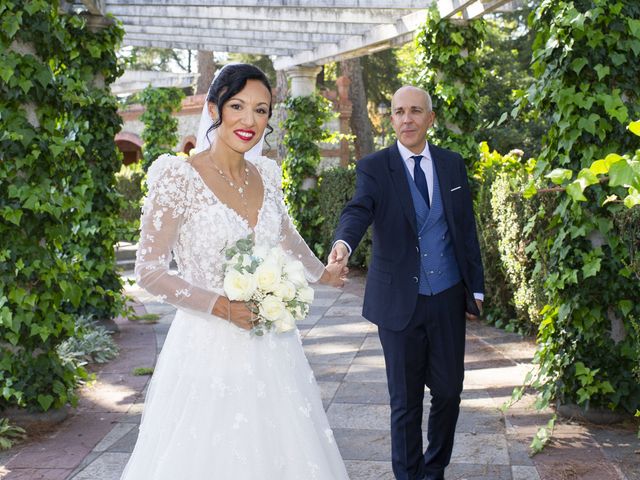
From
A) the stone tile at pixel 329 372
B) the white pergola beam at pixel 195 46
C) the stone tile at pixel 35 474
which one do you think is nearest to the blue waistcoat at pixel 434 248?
the stone tile at pixel 35 474

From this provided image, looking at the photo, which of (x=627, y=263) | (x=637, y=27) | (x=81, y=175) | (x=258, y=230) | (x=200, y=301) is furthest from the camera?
(x=81, y=175)

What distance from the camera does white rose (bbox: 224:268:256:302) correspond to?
9.45ft

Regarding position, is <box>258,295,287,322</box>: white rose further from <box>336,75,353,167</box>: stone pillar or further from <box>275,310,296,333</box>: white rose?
<box>336,75,353,167</box>: stone pillar

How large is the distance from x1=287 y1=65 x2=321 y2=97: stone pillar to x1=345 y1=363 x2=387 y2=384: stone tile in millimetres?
7915

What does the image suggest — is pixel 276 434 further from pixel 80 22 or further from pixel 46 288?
pixel 80 22

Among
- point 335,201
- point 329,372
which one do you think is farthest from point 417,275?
point 335,201

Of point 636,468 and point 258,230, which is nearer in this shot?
point 258,230

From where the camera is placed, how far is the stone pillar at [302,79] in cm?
1409

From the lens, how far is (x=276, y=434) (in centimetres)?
302

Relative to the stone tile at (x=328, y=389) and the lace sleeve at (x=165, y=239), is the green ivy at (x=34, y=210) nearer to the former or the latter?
the stone tile at (x=328, y=389)

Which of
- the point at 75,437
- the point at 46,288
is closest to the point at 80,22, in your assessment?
the point at 46,288

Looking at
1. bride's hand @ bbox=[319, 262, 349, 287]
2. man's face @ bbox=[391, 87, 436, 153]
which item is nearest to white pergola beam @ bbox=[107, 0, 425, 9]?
man's face @ bbox=[391, 87, 436, 153]

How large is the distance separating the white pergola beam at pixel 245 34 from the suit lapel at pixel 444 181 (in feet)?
→ 26.1

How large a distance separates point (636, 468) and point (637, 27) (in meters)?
2.52
